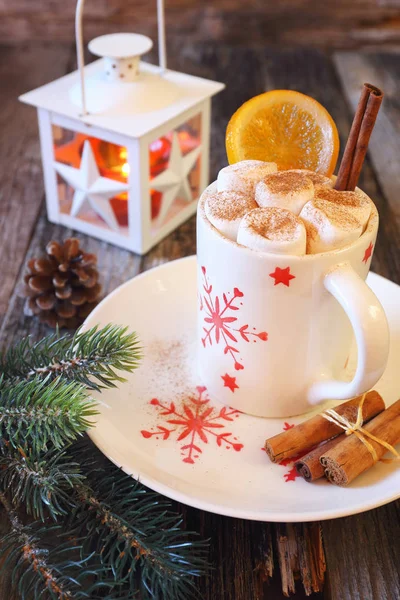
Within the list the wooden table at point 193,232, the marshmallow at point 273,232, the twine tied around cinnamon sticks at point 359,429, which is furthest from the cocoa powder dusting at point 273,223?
the wooden table at point 193,232

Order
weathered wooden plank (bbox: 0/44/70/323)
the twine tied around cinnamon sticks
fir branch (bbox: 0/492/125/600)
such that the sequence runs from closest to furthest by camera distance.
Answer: fir branch (bbox: 0/492/125/600) → the twine tied around cinnamon sticks → weathered wooden plank (bbox: 0/44/70/323)

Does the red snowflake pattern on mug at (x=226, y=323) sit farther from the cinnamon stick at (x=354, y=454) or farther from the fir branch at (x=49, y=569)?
the fir branch at (x=49, y=569)

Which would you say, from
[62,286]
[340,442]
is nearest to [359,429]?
[340,442]

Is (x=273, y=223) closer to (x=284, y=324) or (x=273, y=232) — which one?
(x=273, y=232)

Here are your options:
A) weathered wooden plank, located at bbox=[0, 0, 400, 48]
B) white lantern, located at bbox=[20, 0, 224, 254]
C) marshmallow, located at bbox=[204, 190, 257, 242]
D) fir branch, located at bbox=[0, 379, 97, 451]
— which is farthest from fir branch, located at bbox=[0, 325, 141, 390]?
weathered wooden plank, located at bbox=[0, 0, 400, 48]

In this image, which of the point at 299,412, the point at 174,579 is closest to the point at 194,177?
the point at 299,412

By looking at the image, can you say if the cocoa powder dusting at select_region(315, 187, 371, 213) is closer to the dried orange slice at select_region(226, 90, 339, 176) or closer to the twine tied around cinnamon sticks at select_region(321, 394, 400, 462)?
the dried orange slice at select_region(226, 90, 339, 176)
